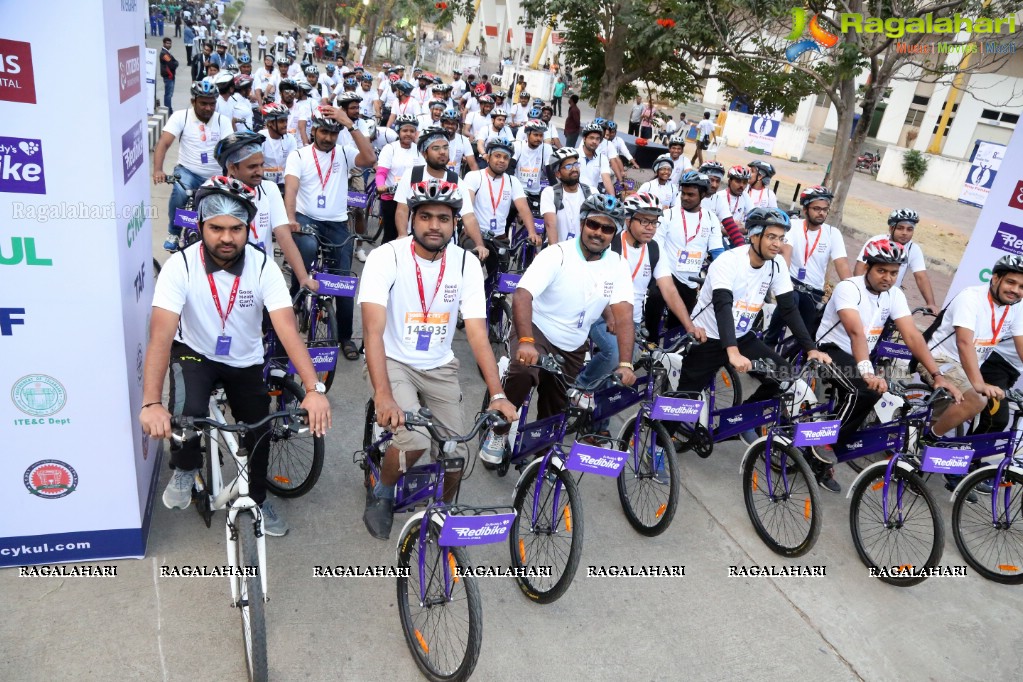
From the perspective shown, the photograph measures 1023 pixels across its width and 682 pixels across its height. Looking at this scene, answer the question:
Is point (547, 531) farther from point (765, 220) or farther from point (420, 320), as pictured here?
point (765, 220)

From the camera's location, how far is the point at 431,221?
407 cm

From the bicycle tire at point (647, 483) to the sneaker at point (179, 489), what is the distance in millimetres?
2722

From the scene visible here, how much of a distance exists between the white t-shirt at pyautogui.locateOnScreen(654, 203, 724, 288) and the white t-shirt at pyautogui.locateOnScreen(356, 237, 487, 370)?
374 cm

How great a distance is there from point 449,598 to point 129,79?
10.4 feet

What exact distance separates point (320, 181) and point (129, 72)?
122 inches

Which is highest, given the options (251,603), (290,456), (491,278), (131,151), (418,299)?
(131,151)

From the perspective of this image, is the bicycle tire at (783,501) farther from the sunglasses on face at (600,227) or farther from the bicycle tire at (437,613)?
the bicycle tire at (437,613)

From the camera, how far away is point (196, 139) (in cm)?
766

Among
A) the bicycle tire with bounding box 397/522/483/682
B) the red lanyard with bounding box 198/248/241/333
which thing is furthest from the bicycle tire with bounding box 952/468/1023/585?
the red lanyard with bounding box 198/248/241/333

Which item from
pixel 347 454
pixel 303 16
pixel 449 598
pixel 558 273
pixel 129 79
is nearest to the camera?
pixel 449 598

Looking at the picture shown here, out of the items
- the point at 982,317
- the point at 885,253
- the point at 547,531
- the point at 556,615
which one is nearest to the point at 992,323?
the point at 982,317

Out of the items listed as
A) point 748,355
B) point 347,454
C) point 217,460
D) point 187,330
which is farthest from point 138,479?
point 748,355

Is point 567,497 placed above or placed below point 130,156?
below

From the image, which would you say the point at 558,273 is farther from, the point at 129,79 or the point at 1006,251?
the point at 1006,251
